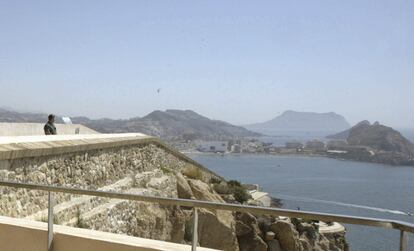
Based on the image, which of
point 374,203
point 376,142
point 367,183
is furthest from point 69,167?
point 376,142

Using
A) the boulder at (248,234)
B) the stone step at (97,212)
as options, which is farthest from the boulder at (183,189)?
the stone step at (97,212)

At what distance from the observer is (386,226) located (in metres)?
2.23

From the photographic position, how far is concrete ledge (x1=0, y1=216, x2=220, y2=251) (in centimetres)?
310

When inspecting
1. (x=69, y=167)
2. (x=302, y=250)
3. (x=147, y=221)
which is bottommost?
(x=302, y=250)

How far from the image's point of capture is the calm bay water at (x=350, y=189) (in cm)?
5107

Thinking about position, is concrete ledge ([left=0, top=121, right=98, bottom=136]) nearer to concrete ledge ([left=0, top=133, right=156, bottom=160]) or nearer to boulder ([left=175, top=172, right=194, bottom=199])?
concrete ledge ([left=0, top=133, right=156, bottom=160])

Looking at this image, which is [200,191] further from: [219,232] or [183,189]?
[219,232]

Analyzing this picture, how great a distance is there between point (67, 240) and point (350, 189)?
77851 millimetres

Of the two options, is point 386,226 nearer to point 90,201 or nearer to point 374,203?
point 90,201

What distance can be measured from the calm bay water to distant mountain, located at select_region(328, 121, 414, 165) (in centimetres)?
691

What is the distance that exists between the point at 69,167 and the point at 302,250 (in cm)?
947

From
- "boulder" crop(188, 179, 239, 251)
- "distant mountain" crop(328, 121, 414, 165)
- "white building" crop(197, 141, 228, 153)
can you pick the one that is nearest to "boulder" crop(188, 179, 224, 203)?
"boulder" crop(188, 179, 239, 251)

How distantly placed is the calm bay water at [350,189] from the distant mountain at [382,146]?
272 inches

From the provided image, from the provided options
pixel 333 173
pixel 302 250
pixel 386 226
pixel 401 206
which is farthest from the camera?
pixel 333 173
